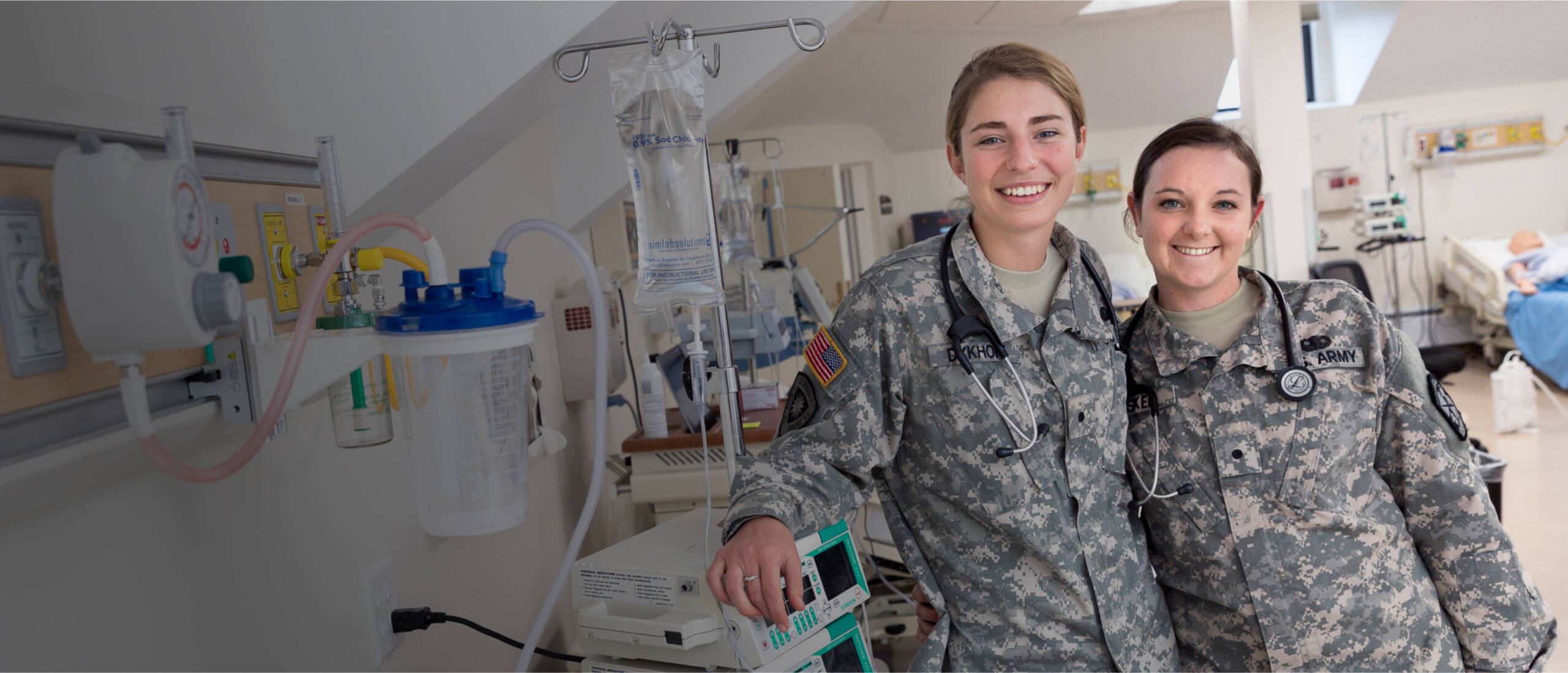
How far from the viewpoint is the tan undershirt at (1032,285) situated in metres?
1.50

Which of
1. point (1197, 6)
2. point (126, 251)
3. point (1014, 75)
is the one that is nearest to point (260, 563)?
point (126, 251)

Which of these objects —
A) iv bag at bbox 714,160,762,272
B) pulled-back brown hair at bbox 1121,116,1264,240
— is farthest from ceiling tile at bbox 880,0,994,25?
pulled-back brown hair at bbox 1121,116,1264,240

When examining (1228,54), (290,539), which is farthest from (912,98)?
(290,539)

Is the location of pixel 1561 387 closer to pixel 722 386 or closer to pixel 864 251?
pixel 864 251

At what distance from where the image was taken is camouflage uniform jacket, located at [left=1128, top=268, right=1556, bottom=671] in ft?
4.78

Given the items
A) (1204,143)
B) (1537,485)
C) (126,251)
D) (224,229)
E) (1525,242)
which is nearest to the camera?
(126,251)

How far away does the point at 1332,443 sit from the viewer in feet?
4.79

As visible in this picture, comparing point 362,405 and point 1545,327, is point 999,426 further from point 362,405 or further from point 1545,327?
point 1545,327

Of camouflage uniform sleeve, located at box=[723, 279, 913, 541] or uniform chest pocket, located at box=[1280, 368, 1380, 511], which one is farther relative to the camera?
uniform chest pocket, located at box=[1280, 368, 1380, 511]

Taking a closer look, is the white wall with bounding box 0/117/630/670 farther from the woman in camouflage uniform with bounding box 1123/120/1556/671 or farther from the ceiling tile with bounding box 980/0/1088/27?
the ceiling tile with bounding box 980/0/1088/27

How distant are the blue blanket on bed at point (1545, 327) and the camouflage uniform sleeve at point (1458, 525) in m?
5.44

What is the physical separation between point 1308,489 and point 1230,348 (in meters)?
0.24

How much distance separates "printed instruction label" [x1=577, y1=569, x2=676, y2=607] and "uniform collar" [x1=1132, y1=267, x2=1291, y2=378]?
2.86 ft

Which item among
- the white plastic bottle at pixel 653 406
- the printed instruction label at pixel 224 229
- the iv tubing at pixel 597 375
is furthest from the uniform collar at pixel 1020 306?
the white plastic bottle at pixel 653 406
